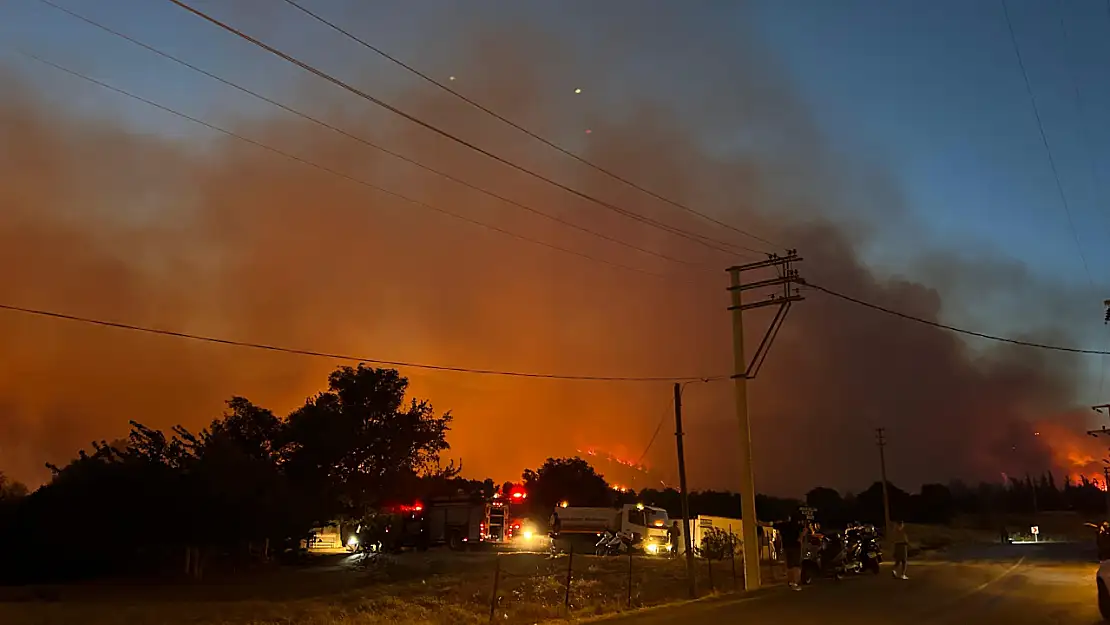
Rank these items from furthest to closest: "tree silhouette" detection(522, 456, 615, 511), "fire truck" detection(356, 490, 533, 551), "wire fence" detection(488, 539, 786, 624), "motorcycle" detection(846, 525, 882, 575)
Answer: "tree silhouette" detection(522, 456, 615, 511) < "fire truck" detection(356, 490, 533, 551) < "motorcycle" detection(846, 525, 882, 575) < "wire fence" detection(488, 539, 786, 624)

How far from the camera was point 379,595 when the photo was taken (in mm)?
22531

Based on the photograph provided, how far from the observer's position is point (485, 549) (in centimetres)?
4644

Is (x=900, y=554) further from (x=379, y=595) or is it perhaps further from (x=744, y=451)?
(x=379, y=595)

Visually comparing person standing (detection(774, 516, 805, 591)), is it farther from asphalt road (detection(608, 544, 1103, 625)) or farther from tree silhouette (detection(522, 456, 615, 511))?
tree silhouette (detection(522, 456, 615, 511))

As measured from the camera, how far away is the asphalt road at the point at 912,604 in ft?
58.5

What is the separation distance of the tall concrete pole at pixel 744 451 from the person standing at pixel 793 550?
1120 mm

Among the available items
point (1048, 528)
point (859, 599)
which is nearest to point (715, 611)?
point (859, 599)

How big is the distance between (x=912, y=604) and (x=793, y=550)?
23.1ft

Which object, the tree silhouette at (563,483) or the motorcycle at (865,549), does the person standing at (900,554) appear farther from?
the tree silhouette at (563,483)

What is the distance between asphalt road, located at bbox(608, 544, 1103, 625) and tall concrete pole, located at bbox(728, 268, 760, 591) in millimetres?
1030

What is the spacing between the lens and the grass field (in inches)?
727

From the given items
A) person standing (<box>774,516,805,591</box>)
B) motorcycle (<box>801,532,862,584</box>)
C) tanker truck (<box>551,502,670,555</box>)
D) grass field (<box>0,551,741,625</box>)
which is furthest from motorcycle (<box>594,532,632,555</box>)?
person standing (<box>774,516,805,591</box>)

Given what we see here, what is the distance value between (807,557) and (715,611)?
9.75 meters

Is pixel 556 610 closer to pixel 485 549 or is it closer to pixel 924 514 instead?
pixel 485 549
